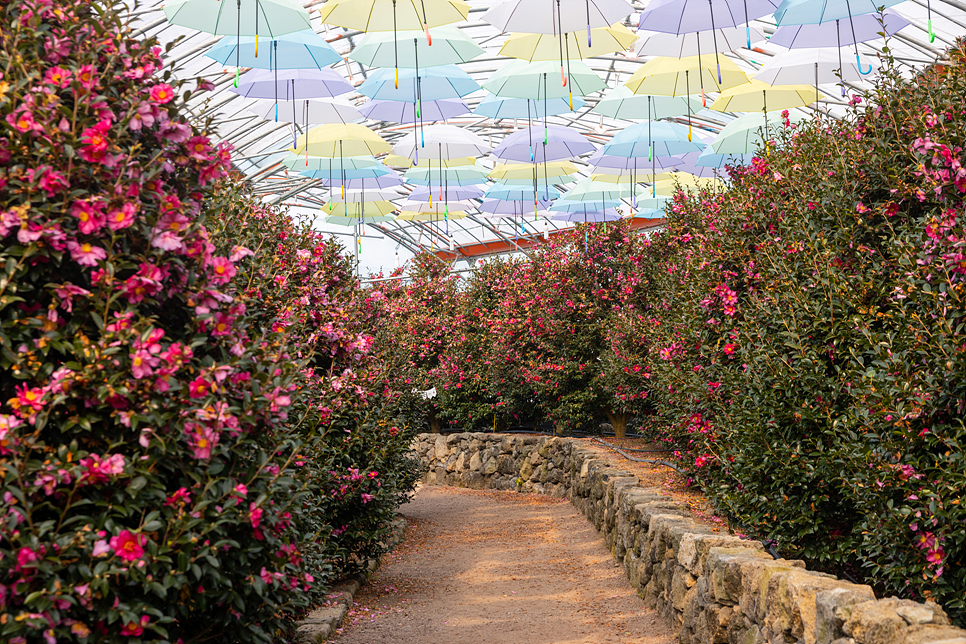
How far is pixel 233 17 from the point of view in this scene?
912 cm

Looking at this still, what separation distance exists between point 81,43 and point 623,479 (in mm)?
6235

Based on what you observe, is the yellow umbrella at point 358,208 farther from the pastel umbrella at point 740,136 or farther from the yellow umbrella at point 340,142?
the pastel umbrella at point 740,136

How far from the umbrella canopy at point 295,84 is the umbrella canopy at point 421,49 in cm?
54

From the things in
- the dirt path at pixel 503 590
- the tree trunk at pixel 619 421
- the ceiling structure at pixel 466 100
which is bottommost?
the dirt path at pixel 503 590

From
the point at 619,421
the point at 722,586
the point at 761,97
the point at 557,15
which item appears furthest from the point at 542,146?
the point at 722,586

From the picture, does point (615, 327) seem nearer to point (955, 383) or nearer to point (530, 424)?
point (530, 424)

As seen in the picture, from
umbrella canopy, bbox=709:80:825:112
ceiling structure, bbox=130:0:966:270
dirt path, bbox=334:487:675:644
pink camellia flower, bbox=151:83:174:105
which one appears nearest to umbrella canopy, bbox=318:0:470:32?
ceiling structure, bbox=130:0:966:270

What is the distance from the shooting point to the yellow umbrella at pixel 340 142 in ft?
44.7

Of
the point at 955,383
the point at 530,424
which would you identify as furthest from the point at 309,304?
the point at 530,424

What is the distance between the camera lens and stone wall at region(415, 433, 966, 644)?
2674 millimetres

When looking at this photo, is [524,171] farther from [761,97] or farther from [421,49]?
[421,49]

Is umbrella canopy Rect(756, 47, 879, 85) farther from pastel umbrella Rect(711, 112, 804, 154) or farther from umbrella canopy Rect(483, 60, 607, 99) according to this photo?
umbrella canopy Rect(483, 60, 607, 99)

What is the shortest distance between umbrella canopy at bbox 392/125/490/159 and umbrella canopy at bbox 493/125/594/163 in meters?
0.56

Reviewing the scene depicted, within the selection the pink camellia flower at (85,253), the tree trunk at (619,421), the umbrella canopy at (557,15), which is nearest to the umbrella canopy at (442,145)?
the umbrella canopy at (557,15)
